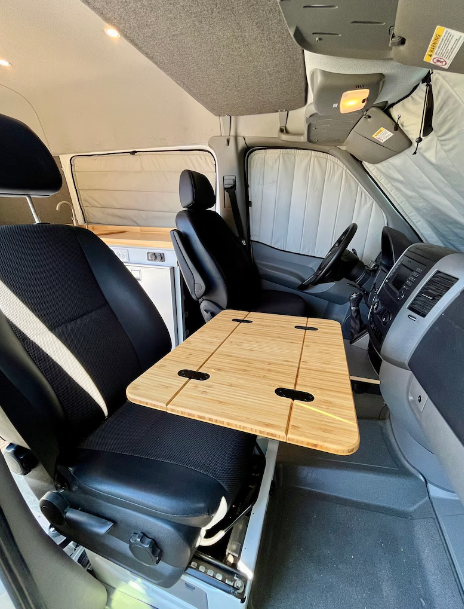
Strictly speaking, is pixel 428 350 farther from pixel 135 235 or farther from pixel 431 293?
pixel 135 235

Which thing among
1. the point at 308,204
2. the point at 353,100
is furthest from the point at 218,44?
the point at 308,204

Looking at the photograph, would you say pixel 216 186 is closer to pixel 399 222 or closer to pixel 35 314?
pixel 399 222

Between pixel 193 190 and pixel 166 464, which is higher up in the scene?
pixel 193 190

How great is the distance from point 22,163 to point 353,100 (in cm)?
118

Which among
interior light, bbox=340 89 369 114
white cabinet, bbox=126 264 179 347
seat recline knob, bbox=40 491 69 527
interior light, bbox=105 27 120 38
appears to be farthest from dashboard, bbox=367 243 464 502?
interior light, bbox=105 27 120 38

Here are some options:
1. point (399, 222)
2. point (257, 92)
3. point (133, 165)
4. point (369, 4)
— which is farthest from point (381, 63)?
point (133, 165)

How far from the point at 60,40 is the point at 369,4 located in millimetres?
1649

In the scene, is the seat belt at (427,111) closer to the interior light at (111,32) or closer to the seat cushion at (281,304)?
the seat cushion at (281,304)

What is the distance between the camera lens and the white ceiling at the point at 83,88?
4.21 feet

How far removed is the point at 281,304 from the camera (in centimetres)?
185

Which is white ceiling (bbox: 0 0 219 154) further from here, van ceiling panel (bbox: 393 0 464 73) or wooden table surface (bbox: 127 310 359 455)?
wooden table surface (bbox: 127 310 359 455)

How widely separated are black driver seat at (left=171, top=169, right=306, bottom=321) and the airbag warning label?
46.4 inches

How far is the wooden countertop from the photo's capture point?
1973mm

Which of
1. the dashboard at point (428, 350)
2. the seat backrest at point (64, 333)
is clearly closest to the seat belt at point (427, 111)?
the dashboard at point (428, 350)
